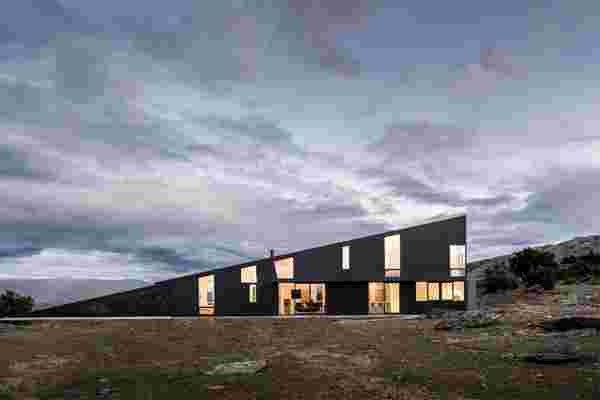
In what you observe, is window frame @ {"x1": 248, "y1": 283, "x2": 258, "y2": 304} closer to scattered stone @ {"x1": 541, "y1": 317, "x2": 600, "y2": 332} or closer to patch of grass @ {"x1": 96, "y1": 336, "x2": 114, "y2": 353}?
patch of grass @ {"x1": 96, "y1": 336, "x2": 114, "y2": 353}

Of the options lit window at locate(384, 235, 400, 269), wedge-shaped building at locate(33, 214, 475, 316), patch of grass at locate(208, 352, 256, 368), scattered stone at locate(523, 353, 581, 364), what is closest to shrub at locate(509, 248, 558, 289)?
wedge-shaped building at locate(33, 214, 475, 316)

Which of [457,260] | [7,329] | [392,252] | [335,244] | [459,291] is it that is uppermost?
[335,244]

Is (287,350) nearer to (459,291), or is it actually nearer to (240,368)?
(240,368)

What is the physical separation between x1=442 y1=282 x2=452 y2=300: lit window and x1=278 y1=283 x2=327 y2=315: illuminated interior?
7.65 m

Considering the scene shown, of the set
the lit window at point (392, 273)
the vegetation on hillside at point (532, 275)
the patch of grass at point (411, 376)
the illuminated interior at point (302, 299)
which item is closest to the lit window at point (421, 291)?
the lit window at point (392, 273)

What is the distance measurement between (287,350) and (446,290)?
669 inches

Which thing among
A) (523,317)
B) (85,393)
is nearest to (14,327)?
(85,393)

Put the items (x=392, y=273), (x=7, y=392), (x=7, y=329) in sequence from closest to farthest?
(x=7, y=392) → (x=7, y=329) → (x=392, y=273)

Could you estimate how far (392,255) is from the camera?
92.8 feet

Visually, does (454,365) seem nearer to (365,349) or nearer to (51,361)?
(365,349)

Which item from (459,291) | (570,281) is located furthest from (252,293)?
(570,281)

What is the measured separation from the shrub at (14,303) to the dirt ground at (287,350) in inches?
188

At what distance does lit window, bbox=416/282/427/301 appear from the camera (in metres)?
28.7

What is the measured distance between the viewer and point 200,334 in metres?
19.8
